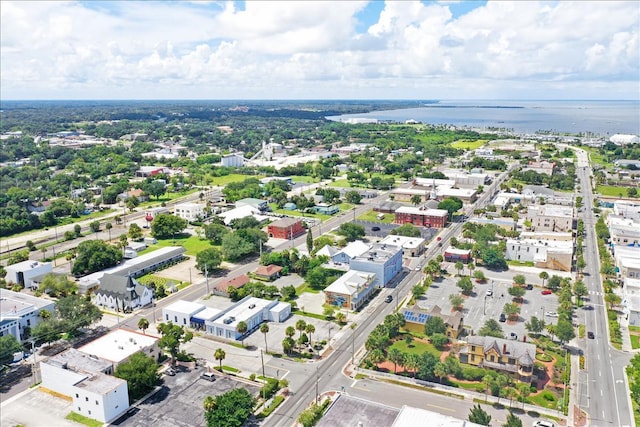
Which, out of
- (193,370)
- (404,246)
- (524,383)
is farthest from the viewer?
(404,246)

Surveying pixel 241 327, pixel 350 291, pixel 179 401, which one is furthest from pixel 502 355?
pixel 179 401

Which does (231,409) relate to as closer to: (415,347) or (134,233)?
(415,347)

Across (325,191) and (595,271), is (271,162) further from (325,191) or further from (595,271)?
(595,271)

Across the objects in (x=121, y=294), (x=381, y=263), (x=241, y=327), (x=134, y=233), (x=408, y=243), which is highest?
(x=381, y=263)

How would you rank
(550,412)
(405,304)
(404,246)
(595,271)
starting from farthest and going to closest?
(404,246) → (595,271) → (405,304) → (550,412)

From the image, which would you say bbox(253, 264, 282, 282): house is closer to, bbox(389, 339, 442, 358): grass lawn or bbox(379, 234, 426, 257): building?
bbox(379, 234, 426, 257): building

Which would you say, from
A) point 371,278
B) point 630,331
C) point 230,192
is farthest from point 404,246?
point 230,192
